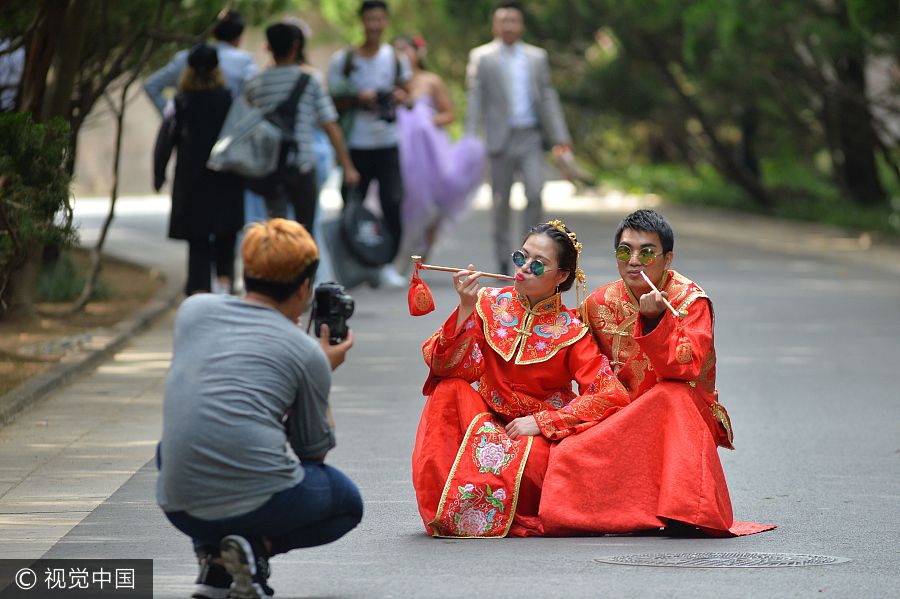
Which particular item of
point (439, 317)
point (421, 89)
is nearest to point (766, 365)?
point (439, 317)

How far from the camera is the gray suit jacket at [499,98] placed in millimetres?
15008

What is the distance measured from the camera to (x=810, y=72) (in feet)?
67.3

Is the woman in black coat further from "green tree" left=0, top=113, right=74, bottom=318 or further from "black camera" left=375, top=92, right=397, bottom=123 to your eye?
"black camera" left=375, top=92, right=397, bottom=123

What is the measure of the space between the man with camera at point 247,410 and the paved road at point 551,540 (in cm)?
54

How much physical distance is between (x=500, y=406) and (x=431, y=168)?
30.3 feet

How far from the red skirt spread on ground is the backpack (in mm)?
5354

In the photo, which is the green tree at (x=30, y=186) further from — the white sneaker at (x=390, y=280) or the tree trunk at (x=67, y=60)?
the white sneaker at (x=390, y=280)

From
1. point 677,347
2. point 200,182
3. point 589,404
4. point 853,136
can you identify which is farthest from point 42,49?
point 853,136

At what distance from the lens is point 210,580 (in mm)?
5062

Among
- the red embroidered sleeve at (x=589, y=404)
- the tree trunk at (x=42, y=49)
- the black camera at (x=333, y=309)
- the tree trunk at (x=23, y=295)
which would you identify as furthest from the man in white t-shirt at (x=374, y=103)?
the black camera at (x=333, y=309)

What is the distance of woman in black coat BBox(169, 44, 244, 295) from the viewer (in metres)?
11.3

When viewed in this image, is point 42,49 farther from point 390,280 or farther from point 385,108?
point 390,280

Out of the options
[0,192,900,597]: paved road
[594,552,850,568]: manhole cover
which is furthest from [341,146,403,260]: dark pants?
[594,552,850,568]: manhole cover

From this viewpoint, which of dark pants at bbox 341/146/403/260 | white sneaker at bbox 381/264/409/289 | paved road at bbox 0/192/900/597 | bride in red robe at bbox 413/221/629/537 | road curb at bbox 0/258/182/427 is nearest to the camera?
paved road at bbox 0/192/900/597
